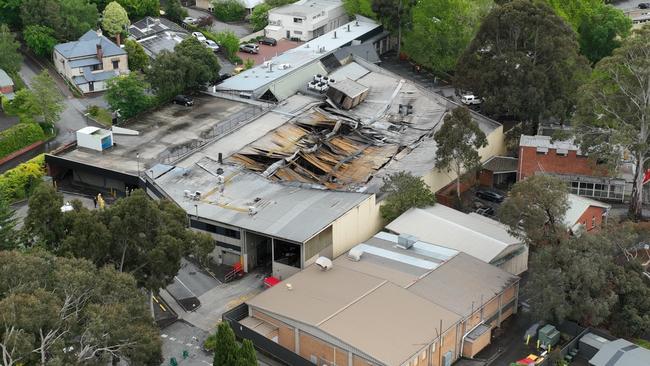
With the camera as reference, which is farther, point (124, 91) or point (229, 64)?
point (229, 64)

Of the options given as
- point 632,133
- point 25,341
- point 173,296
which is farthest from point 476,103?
point 25,341

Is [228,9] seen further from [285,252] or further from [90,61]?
[285,252]

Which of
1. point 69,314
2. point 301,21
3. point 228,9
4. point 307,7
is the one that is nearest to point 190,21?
point 228,9

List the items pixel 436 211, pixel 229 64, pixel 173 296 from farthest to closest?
pixel 229 64 → pixel 436 211 → pixel 173 296

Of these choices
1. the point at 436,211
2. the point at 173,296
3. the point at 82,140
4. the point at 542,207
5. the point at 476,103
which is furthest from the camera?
the point at 476,103

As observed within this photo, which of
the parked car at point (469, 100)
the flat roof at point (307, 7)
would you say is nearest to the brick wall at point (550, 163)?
the parked car at point (469, 100)

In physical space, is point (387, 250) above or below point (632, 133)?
below

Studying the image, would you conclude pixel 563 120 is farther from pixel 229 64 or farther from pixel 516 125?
pixel 229 64

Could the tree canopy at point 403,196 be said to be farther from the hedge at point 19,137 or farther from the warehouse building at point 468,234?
the hedge at point 19,137
